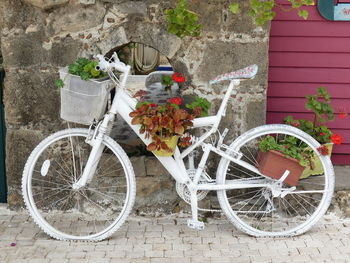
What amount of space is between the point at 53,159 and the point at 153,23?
1401 millimetres

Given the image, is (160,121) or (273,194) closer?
(160,121)

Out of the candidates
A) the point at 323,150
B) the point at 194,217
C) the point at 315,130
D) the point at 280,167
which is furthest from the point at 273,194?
the point at 315,130

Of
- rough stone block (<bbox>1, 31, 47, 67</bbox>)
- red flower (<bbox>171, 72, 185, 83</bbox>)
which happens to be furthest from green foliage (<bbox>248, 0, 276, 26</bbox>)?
rough stone block (<bbox>1, 31, 47, 67</bbox>)

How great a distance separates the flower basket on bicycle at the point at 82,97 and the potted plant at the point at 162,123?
26 cm

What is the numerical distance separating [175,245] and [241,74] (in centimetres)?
137

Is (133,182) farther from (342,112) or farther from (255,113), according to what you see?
(342,112)

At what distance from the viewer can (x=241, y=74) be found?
4.95 m

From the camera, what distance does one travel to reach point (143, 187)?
220 inches

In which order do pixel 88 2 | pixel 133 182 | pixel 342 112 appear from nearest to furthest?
1. pixel 133 182
2. pixel 88 2
3. pixel 342 112

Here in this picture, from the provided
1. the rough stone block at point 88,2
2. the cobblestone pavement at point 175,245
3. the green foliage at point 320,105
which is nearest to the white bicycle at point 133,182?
the cobblestone pavement at point 175,245

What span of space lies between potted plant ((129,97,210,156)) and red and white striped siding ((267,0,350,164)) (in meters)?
1.41

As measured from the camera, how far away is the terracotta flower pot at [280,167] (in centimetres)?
508

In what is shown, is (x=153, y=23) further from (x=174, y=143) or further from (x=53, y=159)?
(x=53, y=159)

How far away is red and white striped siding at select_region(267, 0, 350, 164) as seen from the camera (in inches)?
234
